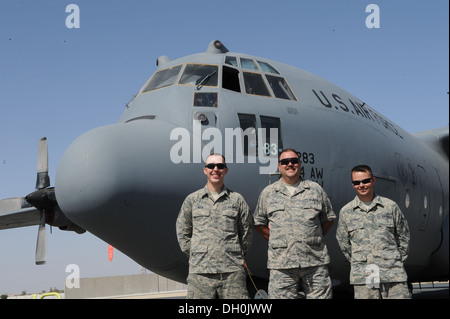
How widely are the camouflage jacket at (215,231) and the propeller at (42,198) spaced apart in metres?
5.99

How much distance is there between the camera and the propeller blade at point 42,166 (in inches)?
442

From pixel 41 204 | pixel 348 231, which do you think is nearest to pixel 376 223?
pixel 348 231

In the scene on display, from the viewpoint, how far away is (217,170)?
5266 mm

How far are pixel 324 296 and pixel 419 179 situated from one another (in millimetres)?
7055

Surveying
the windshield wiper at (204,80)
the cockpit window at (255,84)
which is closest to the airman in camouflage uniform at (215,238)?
the windshield wiper at (204,80)

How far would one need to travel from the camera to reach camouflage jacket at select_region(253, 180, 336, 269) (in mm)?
5070

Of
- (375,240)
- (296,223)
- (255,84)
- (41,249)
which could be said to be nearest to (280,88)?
(255,84)

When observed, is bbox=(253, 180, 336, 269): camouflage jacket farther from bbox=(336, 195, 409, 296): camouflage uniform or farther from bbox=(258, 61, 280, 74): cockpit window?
bbox=(258, 61, 280, 74): cockpit window

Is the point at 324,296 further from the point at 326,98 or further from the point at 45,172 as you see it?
the point at 45,172

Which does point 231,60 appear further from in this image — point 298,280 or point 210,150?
point 298,280

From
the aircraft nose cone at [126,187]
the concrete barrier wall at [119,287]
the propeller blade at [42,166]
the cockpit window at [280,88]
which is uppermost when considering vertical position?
the cockpit window at [280,88]

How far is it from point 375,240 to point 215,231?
179cm

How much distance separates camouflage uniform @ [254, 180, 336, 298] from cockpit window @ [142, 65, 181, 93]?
370cm

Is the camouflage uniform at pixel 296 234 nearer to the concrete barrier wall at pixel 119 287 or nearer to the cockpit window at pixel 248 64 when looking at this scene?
the cockpit window at pixel 248 64
